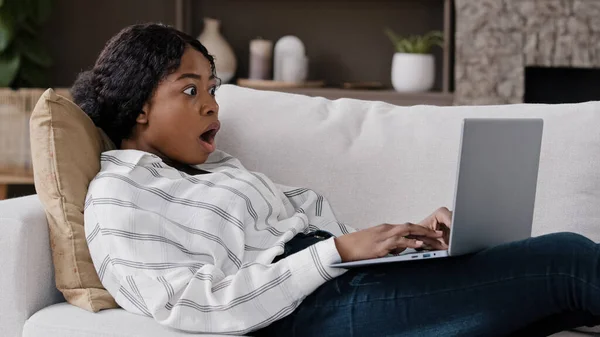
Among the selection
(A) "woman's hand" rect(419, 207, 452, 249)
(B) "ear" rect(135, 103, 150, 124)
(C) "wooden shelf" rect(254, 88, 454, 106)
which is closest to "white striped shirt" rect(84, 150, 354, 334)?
(B) "ear" rect(135, 103, 150, 124)

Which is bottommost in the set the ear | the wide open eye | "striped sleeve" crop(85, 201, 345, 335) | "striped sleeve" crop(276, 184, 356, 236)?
"striped sleeve" crop(85, 201, 345, 335)

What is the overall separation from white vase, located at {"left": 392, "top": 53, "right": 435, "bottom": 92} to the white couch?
1.93 m

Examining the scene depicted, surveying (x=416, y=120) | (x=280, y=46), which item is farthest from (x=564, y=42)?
(x=416, y=120)

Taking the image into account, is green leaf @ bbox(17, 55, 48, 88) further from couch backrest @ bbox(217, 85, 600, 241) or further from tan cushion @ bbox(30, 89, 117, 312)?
tan cushion @ bbox(30, 89, 117, 312)

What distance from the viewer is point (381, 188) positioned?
2.03 meters

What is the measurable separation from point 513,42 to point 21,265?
111 inches

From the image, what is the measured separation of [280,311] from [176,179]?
378mm

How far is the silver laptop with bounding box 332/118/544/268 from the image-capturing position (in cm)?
143

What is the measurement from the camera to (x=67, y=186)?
5.71ft

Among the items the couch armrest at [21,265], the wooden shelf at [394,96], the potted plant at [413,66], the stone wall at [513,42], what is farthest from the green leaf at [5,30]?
the couch armrest at [21,265]

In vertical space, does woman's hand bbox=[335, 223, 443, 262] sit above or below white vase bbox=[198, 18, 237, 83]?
below

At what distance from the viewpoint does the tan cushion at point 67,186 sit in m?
1.71

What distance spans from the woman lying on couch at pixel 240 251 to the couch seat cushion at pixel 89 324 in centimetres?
3

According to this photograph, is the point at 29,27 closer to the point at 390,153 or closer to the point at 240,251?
the point at 390,153
